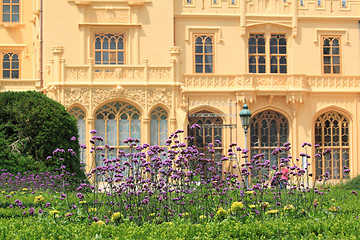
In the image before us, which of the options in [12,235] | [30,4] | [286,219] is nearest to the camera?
[12,235]

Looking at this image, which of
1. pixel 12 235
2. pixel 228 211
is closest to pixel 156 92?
pixel 228 211

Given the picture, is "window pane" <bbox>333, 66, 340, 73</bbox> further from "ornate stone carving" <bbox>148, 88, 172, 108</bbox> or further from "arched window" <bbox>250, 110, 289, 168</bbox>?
"ornate stone carving" <bbox>148, 88, 172, 108</bbox>

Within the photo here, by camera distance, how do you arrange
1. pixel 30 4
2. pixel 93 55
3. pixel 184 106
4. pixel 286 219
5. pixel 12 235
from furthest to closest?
1. pixel 30 4
2. pixel 93 55
3. pixel 184 106
4. pixel 286 219
5. pixel 12 235

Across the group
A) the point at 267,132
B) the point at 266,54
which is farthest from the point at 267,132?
the point at 266,54

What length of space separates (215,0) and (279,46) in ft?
11.3

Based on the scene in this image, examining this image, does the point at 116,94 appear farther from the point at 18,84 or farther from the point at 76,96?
the point at 18,84

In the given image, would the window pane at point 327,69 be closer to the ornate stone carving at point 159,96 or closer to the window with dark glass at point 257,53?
the window with dark glass at point 257,53

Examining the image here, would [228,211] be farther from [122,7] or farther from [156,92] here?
[122,7]

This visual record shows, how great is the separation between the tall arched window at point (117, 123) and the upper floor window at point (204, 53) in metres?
4.41

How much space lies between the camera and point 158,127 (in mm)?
24594

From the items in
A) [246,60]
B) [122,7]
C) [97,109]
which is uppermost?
[122,7]

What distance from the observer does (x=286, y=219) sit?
33.7ft

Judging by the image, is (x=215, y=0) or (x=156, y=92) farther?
(x=215, y=0)

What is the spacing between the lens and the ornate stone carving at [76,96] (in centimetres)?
2400
